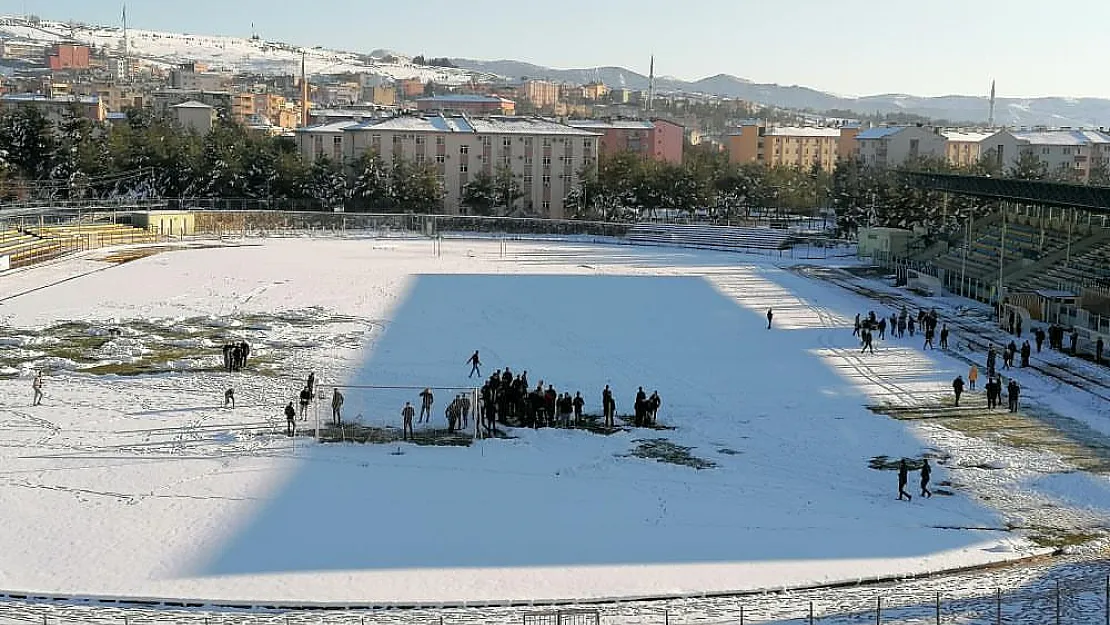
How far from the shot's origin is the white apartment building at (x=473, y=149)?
96375mm

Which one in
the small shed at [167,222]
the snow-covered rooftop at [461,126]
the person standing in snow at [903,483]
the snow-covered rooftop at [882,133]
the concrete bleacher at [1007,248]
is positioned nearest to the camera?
the person standing in snow at [903,483]

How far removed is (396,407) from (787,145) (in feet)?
464

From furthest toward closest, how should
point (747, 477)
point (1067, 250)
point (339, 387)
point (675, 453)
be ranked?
point (1067, 250), point (339, 387), point (675, 453), point (747, 477)

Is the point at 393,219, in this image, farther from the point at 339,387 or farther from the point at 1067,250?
the point at 339,387

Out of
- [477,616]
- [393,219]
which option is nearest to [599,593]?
[477,616]

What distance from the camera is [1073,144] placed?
5256 inches

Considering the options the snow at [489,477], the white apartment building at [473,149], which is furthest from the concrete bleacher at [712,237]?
the snow at [489,477]

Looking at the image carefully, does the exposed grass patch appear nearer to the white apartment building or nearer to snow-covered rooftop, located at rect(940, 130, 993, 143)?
the white apartment building

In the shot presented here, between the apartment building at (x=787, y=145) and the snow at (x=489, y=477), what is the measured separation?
399 feet

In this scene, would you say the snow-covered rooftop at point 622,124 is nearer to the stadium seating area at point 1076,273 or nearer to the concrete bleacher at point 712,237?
the concrete bleacher at point 712,237

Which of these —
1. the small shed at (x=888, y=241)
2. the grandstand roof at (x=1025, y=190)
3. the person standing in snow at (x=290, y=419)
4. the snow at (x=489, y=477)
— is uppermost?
the grandstand roof at (x=1025, y=190)

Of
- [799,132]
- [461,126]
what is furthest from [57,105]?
[799,132]

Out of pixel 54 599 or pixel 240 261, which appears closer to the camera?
pixel 54 599

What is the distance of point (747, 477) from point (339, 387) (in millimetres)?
10170
